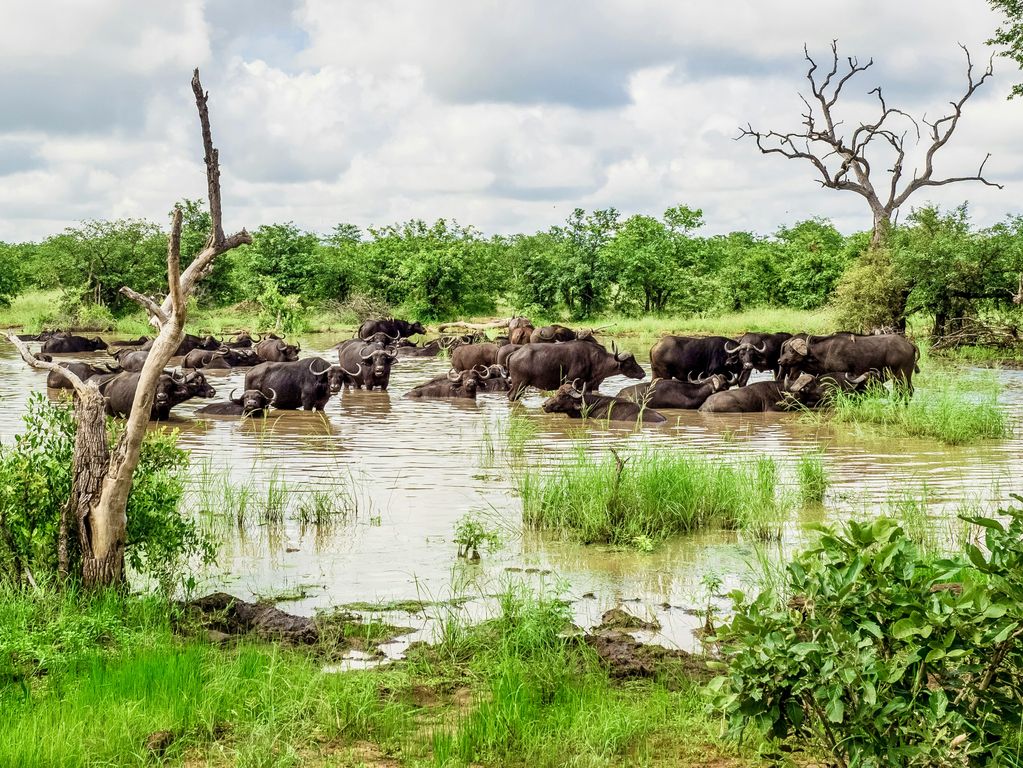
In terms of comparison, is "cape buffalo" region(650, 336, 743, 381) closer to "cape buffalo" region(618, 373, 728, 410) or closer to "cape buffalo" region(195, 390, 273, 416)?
"cape buffalo" region(618, 373, 728, 410)

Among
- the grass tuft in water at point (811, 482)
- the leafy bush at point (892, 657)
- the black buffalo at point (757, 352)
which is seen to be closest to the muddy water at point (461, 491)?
the grass tuft in water at point (811, 482)

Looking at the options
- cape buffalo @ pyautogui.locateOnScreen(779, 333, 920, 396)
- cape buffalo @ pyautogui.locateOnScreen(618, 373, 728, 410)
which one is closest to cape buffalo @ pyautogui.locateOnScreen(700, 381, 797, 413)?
cape buffalo @ pyautogui.locateOnScreen(618, 373, 728, 410)

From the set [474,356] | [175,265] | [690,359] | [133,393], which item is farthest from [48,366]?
[474,356]

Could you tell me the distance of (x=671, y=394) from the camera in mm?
17953

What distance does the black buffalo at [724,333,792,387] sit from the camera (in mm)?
20609

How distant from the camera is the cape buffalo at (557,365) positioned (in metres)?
19.9

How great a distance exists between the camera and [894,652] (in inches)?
156

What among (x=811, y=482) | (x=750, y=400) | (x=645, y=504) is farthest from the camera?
(x=750, y=400)

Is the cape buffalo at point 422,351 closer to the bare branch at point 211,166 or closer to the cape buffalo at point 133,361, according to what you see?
the cape buffalo at point 133,361

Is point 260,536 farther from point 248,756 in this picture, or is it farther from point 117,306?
point 117,306

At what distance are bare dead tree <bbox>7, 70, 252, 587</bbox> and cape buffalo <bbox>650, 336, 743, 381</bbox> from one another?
15.8m

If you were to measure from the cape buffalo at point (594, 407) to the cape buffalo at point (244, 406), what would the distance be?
4.47 m

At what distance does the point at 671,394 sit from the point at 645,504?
9748 millimetres

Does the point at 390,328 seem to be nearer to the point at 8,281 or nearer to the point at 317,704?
the point at 8,281
